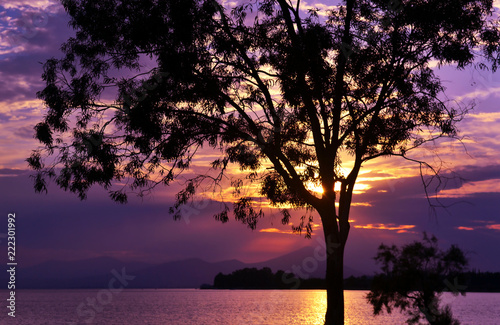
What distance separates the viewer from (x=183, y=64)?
15641mm

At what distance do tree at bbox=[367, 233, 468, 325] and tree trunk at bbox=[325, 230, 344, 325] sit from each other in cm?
1227

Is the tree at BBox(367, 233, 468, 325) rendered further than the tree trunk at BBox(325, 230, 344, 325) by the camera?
Yes

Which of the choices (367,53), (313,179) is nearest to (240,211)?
(313,179)

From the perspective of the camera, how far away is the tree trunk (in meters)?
14.8

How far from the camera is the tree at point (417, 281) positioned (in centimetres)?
2602

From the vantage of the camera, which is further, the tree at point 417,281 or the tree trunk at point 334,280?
the tree at point 417,281

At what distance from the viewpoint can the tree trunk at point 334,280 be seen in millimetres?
14812

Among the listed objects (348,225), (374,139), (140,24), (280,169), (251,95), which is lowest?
(348,225)

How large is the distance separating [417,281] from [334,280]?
12909 millimetres

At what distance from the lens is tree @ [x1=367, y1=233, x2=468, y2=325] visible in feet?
85.4

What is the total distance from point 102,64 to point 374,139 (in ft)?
28.2

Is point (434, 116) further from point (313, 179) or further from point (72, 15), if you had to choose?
point (72, 15)

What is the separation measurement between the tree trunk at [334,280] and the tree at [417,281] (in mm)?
12272

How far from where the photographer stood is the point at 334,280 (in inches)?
591
